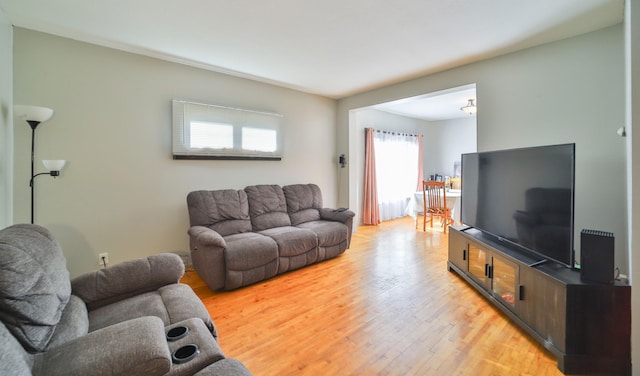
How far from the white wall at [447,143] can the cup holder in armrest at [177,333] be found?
702cm

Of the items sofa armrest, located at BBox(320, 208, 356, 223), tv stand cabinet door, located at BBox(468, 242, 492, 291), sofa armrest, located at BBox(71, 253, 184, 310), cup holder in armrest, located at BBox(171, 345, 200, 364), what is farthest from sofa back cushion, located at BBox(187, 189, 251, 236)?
tv stand cabinet door, located at BBox(468, 242, 492, 291)

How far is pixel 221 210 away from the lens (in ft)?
11.2

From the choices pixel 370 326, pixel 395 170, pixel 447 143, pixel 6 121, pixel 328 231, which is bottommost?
pixel 370 326

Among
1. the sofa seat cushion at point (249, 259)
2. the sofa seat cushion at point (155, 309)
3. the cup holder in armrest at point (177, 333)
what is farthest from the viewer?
the sofa seat cushion at point (249, 259)

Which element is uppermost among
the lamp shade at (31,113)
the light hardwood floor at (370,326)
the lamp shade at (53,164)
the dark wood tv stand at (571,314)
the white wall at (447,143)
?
the white wall at (447,143)

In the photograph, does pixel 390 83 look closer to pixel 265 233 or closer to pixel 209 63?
pixel 209 63

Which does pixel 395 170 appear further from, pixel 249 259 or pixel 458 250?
pixel 249 259

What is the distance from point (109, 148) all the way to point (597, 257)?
4.26 meters

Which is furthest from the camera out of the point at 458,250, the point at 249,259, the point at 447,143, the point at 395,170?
the point at 447,143

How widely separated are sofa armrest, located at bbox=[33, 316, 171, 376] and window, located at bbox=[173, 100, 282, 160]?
2715 millimetres

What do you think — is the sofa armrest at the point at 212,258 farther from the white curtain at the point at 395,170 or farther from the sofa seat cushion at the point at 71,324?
the white curtain at the point at 395,170

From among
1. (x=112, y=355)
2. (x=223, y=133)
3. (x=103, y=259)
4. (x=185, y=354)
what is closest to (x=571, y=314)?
(x=185, y=354)

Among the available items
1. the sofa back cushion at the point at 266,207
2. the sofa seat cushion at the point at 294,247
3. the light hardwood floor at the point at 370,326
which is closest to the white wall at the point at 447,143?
the light hardwood floor at the point at 370,326

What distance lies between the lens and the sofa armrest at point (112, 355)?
3.01ft
